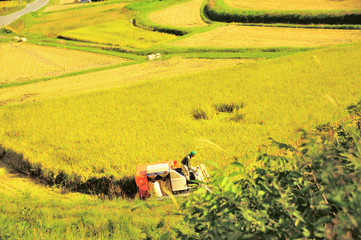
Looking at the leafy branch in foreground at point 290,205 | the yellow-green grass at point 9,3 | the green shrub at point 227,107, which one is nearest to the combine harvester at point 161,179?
the leafy branch in foreground at point 290,205

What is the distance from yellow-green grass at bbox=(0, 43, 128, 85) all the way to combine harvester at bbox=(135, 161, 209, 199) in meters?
20.2

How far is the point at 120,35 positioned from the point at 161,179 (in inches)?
1226

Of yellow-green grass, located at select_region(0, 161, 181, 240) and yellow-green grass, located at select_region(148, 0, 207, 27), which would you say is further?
yellow-green grass, located at select_region(148, 0, 207, 27)

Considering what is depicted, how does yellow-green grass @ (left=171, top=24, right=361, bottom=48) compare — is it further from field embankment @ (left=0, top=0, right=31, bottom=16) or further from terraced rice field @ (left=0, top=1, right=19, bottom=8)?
terraced rice field @ (left=0, top=1, right=19, bottom=8)

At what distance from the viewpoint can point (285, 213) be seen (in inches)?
89.3

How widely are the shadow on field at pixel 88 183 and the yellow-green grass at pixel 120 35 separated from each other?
854 inches

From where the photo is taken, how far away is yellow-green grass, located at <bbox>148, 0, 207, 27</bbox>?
38356 mm

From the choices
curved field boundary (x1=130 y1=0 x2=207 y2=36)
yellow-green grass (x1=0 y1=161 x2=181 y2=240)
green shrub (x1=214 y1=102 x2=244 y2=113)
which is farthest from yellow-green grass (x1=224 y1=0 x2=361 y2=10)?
yellow-green grass (x1=0 y1=161 x2=181 y2=240)

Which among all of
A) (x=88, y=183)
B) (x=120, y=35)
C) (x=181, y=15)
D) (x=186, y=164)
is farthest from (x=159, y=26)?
(x=186, y=164)

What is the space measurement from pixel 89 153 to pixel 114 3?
54.9 m

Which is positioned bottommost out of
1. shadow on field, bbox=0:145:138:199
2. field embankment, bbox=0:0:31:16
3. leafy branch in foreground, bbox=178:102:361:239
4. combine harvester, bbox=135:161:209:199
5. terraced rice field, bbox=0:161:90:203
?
terraced rice field, bbox=0:161:90:203

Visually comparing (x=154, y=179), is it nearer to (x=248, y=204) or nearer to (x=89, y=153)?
(x=89, y=153)

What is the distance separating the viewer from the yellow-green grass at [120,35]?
31.7m

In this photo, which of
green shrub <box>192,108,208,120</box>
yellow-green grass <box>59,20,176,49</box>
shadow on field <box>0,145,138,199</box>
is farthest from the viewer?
yellow-green grass <box>59,20,176,49</box>
